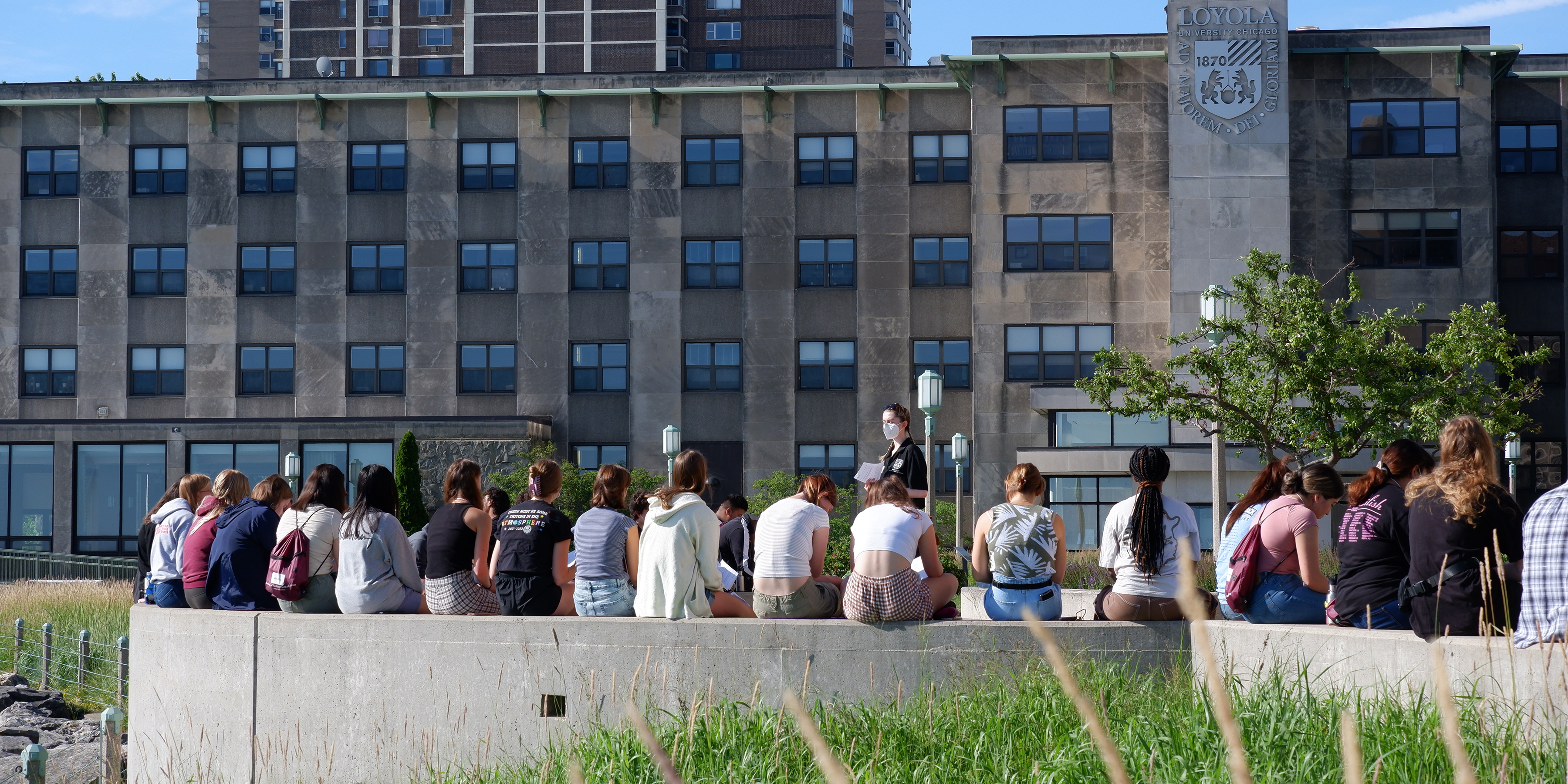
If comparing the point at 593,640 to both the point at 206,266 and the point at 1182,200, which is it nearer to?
the point at 1182,200

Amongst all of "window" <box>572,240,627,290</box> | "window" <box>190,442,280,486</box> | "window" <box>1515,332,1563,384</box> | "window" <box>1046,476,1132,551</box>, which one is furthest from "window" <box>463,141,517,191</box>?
"window" <box>1515,332,1563,384</box>

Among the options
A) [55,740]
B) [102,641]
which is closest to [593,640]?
[55,740]

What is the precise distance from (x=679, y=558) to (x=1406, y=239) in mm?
37334

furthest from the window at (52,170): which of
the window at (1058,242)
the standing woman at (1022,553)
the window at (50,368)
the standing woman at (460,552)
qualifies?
the standing woman at (1022,553)

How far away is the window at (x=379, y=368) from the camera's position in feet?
146

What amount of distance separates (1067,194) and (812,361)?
29.0 feet

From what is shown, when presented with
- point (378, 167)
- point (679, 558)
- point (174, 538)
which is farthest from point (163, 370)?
point (679, 558)

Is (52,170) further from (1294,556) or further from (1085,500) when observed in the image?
(1294,556)

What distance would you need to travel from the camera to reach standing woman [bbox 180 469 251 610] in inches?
442

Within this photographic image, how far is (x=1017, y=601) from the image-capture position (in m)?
9.70

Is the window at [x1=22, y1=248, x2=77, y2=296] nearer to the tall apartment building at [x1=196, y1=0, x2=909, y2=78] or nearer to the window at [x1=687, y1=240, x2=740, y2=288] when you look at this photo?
the window at [x1=687, y1=240, x2=740, y2=288]

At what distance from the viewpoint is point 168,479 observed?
1686 inches

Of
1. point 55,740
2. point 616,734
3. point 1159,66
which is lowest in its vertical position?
point 55,740

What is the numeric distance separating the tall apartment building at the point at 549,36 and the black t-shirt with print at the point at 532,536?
240 ft
